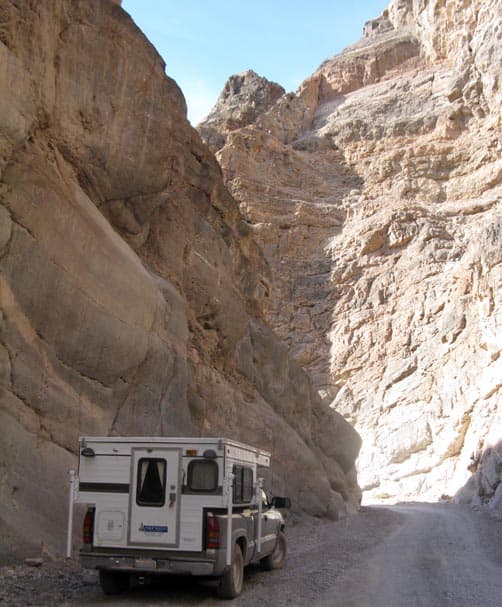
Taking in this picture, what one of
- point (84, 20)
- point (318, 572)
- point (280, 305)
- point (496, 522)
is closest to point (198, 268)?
point (84, 20)

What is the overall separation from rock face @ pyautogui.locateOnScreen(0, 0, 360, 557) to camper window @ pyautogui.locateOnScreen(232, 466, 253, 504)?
3.05m

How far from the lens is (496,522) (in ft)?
68.3

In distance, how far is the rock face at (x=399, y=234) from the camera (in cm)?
4234

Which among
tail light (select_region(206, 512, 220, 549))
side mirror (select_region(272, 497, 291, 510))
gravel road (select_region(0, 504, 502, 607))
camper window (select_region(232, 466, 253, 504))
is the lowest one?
gravel road (select_region(0, 504, 502, 607))

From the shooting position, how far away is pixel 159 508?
7969mm

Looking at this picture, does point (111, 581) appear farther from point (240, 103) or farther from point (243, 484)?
point (240, 103)

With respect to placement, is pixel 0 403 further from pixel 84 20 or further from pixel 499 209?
pixel 499 209

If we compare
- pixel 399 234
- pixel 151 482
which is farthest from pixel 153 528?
pixel 399 234

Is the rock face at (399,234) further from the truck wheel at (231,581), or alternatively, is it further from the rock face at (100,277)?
the truck wheel at (231,581)

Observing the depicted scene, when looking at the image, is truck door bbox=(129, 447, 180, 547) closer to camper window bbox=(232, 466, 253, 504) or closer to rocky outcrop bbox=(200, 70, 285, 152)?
camper window bbox=(232, 466, 253, 504)

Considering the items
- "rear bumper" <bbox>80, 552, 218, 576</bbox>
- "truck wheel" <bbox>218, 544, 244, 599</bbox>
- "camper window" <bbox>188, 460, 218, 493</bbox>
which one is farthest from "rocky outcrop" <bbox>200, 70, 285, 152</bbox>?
"rear bumper" <bbox>80, 552, 218, 576</bbox>

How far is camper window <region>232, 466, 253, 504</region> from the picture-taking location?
8.63 meters

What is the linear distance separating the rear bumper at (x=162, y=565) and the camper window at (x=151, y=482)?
24.6 inches

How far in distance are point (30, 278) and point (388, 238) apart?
161 feet
